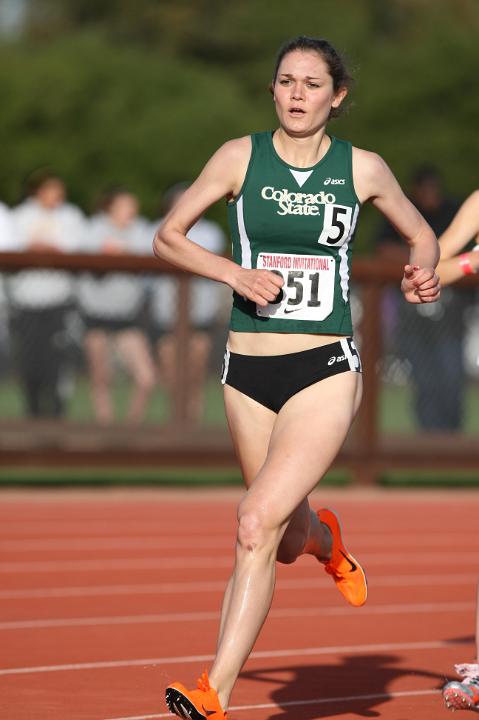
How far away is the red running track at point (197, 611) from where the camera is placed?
22.5 ft

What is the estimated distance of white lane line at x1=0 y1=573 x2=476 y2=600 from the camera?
9.55 m

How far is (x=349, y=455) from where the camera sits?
15.1 m

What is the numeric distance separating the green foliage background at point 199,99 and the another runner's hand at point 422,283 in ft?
92.8

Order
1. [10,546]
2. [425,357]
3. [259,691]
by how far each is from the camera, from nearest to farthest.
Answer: [259,691] < [10,546] < [425,357]

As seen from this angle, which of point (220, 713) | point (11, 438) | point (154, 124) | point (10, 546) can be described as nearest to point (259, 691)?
point (220, 713)

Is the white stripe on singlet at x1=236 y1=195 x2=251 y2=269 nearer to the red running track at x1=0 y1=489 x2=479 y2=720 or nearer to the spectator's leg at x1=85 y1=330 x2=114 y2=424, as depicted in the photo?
the red running track at x1=0 y1=489 x2=479 y2=720

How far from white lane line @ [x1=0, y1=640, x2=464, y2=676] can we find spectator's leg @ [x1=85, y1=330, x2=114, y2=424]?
21.7ft

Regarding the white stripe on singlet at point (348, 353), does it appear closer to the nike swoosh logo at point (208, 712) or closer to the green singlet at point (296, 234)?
the green singlet at point (296, 234)

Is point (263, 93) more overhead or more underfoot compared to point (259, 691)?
more overhead

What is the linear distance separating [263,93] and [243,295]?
2018 inches

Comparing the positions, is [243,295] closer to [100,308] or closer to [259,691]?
[259,691]

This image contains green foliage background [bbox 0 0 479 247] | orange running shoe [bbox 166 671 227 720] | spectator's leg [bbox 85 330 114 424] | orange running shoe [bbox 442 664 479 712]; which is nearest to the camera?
orange running shoe [bbox 166 671 227 720]

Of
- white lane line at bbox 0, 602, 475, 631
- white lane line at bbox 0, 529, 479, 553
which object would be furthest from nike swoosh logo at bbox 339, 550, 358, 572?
white lane line at bbox 0, 529, 479, 553

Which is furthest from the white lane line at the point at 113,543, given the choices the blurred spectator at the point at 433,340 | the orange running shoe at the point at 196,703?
the orange running shoe at the point at 196,703
